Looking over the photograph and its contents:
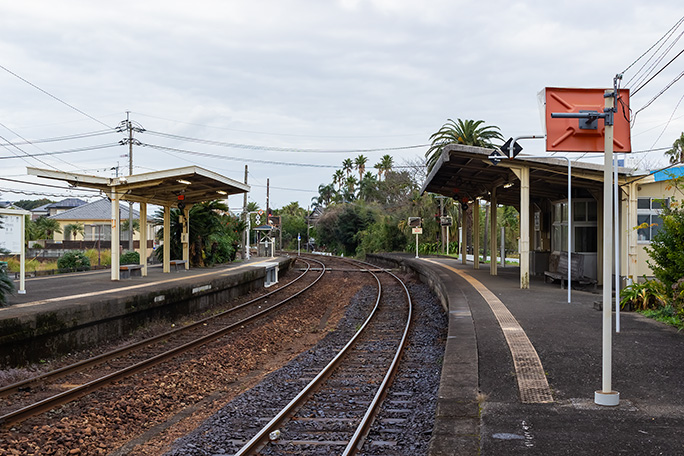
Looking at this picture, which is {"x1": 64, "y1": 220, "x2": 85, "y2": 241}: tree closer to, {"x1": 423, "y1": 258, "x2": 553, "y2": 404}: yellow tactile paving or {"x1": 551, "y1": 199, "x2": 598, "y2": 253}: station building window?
{"x1": 551, "y1": 199, "x2": 598, "y2": 253}: station building window

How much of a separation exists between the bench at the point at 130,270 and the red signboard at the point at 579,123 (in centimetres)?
1565

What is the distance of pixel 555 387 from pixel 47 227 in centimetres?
5411

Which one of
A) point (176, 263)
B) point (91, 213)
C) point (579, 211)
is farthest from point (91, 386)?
point (91, 213)

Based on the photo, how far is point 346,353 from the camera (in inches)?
418

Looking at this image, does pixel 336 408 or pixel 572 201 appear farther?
pixel 572 201

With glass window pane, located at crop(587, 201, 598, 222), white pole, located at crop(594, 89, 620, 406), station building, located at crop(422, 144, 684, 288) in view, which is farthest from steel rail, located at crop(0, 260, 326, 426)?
glass window pane, located at crop(587, 201, 598, 222)

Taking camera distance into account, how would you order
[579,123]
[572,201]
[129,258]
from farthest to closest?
[129,258], [572,201], [579,123]

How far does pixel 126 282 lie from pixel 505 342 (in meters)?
12.2

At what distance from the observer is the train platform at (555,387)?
4938 millimetres

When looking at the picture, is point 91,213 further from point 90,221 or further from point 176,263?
point 176,263

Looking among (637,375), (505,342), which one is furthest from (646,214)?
(637,375)

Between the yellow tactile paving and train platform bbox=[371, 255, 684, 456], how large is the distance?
1 cm

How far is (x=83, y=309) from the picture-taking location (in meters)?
11.2

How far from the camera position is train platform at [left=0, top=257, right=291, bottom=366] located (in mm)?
9695
